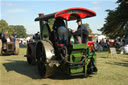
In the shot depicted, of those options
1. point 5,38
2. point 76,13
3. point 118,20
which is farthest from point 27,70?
point 118,20

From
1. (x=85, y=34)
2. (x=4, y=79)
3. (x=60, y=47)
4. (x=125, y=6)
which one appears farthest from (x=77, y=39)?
(x=125, y=6)

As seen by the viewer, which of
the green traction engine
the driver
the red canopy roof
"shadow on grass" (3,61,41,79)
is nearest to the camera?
the green traction engine

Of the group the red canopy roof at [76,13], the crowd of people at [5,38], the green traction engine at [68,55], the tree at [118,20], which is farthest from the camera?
the tree at [118,20]

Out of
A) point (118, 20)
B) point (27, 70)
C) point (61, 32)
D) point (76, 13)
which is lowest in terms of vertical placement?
point (27, 70)

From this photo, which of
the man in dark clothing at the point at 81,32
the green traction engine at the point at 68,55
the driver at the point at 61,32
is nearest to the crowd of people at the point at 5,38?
the green traction engine at the point at 68,55

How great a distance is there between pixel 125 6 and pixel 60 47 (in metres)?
16.5

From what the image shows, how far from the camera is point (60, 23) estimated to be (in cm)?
639

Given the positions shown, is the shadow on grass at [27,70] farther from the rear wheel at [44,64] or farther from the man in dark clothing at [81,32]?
the man in dark clothing at [81,32]

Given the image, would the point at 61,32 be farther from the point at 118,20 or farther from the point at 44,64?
the point at 118,20

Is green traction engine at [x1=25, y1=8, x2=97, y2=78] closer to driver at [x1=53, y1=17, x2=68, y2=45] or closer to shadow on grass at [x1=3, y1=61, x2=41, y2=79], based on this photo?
driver at [x1=53, y1=17, x2=68, y2=45]

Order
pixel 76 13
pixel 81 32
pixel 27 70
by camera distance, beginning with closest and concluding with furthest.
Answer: pixel 81 32 → pixel 76 13 → pixel 27 70

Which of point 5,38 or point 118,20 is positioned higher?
point 118,20

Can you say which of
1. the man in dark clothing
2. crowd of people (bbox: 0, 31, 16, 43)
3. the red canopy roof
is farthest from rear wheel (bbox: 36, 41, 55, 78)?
crowd of people (bbox: 0, 31, 16, 43)

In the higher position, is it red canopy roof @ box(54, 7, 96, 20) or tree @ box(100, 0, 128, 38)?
tree @ box(100, 0, 128, 38)
